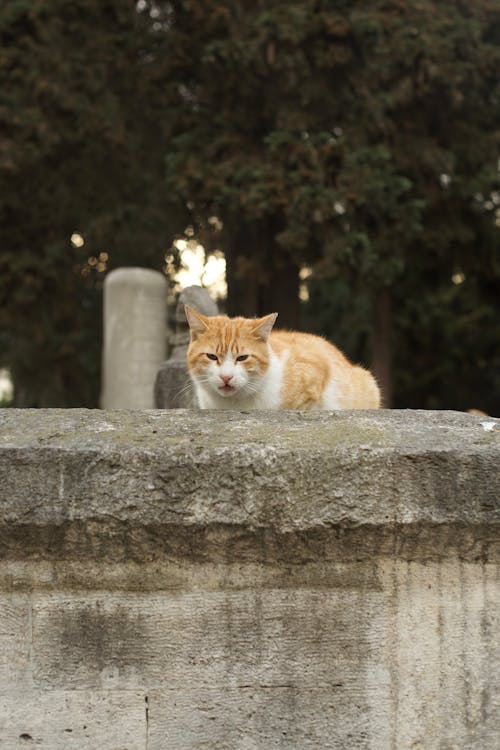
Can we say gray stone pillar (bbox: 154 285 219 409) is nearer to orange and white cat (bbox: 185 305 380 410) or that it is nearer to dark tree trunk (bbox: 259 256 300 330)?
orange and white cat (bbox: 185 305 380 410)

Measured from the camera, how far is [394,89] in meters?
13.8

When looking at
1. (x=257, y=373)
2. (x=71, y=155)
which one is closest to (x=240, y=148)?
(x=71, y=155)

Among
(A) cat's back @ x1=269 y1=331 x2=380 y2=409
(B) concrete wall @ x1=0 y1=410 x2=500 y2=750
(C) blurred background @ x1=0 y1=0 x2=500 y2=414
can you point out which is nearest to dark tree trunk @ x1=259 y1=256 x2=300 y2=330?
(C) blurred background @ x1=0 y1=0 x2=500 y2=414

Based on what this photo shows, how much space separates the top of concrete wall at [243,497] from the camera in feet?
7.15

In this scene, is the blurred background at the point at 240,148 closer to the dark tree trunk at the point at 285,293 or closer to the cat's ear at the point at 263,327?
the dark tree trunk at the point at 285,293

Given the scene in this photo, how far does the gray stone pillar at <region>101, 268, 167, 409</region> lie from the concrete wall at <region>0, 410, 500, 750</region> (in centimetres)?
756

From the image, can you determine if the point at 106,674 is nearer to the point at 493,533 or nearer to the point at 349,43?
the point at 493,533

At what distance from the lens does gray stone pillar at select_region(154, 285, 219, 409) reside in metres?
4.88

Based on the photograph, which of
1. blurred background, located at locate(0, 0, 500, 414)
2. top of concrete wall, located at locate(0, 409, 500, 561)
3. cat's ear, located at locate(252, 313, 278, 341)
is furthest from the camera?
blurred background, located at locate(0, 0, 500, 414)

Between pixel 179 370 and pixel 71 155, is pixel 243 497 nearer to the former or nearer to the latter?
pixel 179 370

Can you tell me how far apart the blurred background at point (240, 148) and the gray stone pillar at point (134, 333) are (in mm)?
3434

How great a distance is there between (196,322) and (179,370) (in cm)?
133

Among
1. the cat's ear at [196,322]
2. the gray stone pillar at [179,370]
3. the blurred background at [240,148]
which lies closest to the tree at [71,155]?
the blurred background at [240,148]

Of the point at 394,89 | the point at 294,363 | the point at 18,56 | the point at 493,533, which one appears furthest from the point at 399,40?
the point at 493,533
